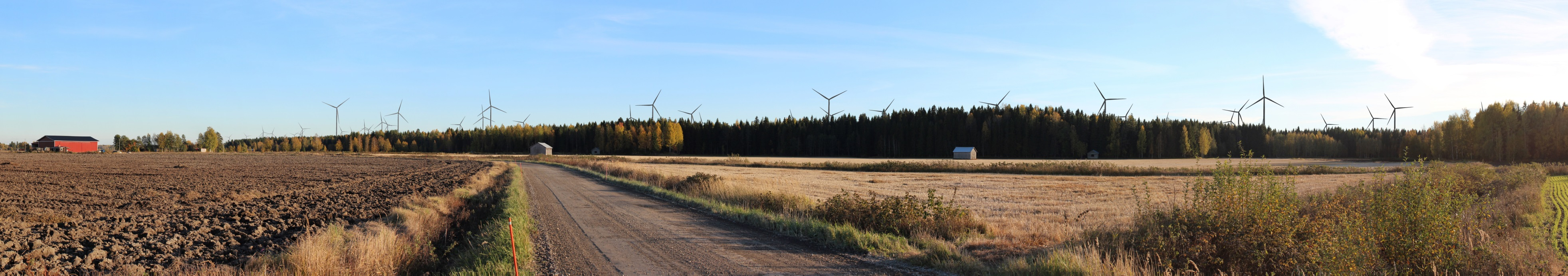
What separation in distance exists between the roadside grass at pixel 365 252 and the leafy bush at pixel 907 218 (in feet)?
25.5

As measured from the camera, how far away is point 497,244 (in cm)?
1238

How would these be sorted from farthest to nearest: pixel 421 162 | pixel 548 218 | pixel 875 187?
pixel 421 162, pixel 875 187, pixel 548 218

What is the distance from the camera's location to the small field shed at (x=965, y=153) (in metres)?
112

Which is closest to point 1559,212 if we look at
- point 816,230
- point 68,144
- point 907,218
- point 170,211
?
point 907,218

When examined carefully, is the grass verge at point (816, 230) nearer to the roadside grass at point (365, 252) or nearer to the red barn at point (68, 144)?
the roadside grass at point (365, 252)

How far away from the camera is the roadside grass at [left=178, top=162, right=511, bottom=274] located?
10594 mm

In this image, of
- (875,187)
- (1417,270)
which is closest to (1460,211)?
(1417,270)

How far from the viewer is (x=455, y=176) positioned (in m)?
41.7

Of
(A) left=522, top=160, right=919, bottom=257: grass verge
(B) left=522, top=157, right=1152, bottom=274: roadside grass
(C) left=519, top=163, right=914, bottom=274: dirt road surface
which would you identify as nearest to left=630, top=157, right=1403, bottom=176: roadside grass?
(B) left=522, top=157, right=1152, bottom=274: roadside grass

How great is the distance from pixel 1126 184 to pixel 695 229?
30.4 m

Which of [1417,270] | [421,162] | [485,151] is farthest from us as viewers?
[485,151]

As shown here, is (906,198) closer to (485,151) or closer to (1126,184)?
(1126,184)

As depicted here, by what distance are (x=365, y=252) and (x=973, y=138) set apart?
142 meters

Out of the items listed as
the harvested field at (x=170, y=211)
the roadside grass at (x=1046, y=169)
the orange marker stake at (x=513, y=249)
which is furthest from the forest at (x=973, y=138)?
the orange marker stake at (x=513, y=249)
